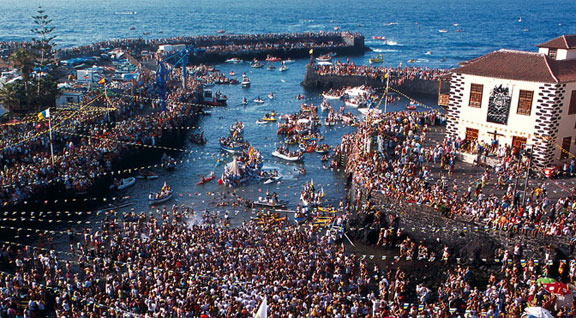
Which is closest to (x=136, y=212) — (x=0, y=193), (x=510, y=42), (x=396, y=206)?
(x=0, y=193)

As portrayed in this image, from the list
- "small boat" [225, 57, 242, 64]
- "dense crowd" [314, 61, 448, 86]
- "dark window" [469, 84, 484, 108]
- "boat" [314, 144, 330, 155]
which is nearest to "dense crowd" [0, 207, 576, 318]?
"dark window" [469, 84, 484, 108]

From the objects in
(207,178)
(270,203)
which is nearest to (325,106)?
(207,178)

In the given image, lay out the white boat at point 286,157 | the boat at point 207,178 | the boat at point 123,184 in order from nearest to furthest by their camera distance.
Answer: the boat at point 123,184 < the boat at point 207,178 < the white boat at point 286,157

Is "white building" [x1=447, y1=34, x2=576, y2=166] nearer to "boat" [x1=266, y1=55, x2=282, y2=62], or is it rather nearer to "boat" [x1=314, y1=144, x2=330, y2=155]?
"boat" [x1=314, y1=144, x2=330, y2=155]

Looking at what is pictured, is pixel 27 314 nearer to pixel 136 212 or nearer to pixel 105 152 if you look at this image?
pixel 136 212

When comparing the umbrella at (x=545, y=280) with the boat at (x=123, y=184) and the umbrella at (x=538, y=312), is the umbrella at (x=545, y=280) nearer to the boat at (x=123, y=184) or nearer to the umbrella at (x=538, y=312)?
the umbrella at (x=538, y=312)

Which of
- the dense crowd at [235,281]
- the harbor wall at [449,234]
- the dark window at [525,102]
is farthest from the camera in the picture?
the dark window at [525,102]

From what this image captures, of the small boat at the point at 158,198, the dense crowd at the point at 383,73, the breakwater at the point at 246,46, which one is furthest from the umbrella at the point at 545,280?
the breakwater at the point at 246,46
